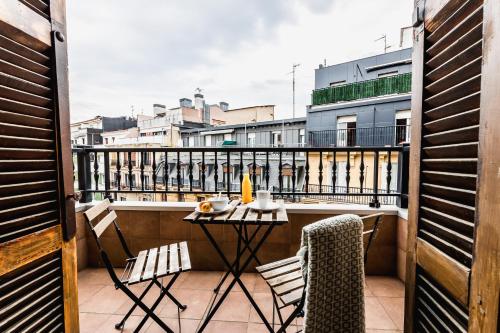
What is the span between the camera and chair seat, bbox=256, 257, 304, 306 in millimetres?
1484

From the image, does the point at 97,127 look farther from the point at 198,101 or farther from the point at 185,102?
the point at 198,101

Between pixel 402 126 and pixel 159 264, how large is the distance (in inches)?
500

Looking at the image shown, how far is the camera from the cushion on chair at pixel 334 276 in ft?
4.04

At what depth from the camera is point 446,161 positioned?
3.10 feet

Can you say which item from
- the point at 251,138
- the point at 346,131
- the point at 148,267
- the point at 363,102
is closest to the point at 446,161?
the point at 148,267

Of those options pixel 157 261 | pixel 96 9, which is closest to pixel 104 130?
pixel 96 9

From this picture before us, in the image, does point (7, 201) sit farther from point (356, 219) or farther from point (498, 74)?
point (498, 74)

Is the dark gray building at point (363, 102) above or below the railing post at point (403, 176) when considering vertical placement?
above

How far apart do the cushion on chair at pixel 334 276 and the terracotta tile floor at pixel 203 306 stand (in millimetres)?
748

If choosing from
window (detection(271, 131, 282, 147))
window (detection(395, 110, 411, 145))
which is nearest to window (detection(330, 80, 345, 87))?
window (detection(395, 110, 411, 145))

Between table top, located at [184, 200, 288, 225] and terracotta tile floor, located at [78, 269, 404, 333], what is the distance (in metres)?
0.87

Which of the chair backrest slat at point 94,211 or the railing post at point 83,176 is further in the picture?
the railing post at point 83,176

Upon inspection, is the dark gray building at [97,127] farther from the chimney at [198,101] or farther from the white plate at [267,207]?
the white plate at [267,207]

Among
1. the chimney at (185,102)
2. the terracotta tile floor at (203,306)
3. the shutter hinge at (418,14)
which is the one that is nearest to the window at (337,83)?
the chimney at (185,102)
